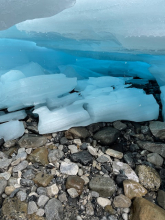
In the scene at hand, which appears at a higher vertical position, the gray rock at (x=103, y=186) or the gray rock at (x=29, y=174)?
the gray rock at (x=29, y=174)

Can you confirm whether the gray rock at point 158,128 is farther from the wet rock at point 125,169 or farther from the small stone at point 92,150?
the small stone at point 92,150

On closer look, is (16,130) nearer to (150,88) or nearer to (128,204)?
(128,204)

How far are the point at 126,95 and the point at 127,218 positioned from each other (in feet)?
4.04

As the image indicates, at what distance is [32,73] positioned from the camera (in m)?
2.30

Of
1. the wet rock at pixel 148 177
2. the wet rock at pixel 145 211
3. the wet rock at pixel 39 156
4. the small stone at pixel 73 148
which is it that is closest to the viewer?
the wet rock at pixel 145 211

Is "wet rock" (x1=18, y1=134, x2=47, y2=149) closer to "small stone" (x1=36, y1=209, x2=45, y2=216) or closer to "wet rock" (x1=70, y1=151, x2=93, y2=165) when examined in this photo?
"wet rock" (x1=70, y1=151, x2=93, y2=165)

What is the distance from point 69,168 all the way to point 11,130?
→ 654 mm

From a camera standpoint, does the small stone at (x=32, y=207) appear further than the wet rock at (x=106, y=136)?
No

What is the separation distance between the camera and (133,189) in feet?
4.03

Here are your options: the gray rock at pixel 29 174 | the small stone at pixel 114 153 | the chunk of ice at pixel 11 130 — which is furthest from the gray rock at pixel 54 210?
the chunk of ice at pixel 11 130

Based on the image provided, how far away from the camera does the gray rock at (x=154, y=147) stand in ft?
5.12

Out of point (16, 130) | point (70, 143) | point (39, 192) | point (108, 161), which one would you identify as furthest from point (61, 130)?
point (39, 192)

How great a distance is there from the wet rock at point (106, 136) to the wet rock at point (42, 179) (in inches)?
21.7

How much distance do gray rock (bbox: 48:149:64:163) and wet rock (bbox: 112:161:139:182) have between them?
16.5 inches
